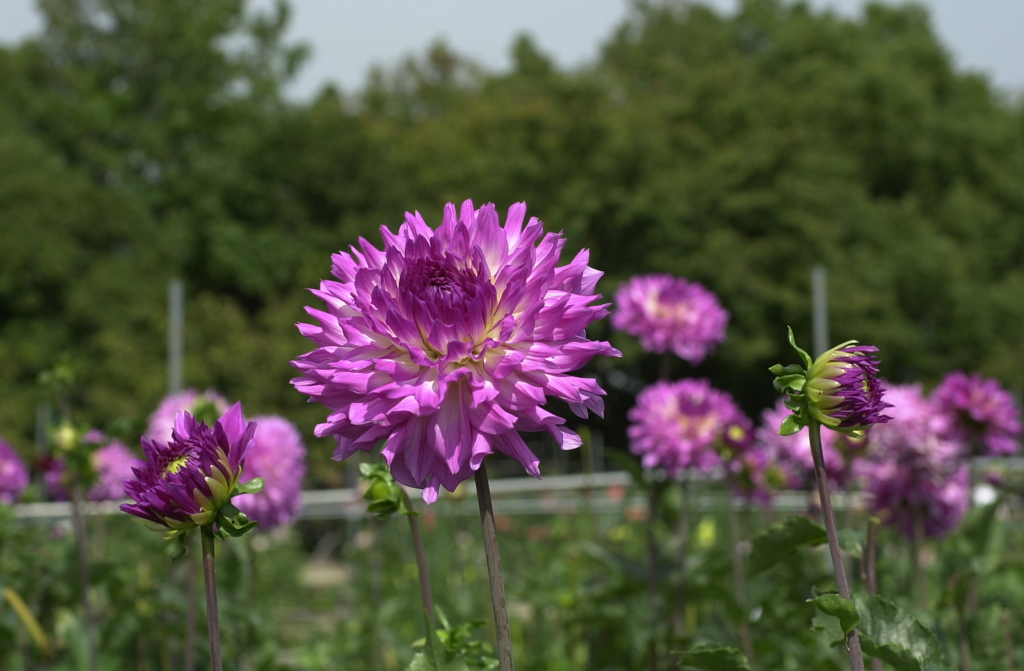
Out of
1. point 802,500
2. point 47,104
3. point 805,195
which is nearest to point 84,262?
point 47,104

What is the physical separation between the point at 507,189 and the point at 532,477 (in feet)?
61.0

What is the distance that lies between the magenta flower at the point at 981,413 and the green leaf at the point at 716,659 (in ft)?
5.40

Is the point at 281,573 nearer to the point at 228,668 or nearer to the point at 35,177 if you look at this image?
the point at 228,668

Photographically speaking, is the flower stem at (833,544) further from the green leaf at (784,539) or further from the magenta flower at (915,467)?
the magenta flower at (915,467)

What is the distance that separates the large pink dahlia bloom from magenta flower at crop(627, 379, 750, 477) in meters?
1.81

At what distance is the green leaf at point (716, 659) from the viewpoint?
1.47 metres

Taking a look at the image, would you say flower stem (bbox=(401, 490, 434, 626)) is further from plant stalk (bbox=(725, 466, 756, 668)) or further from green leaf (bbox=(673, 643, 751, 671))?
plant stalk (bbox=(725, 466, 756, 668))

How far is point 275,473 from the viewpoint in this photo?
306 cm

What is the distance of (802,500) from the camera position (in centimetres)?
714

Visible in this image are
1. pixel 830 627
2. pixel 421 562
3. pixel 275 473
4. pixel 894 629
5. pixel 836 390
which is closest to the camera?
pixel 836 390

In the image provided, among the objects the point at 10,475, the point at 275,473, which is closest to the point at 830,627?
the point at 275,473

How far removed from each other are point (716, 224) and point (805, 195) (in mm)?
1919

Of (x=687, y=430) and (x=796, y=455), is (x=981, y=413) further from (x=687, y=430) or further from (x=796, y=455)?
(x=687, y=430)

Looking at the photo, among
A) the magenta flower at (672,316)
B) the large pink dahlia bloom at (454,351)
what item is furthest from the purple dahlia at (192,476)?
the magenta flower at (672,316)
